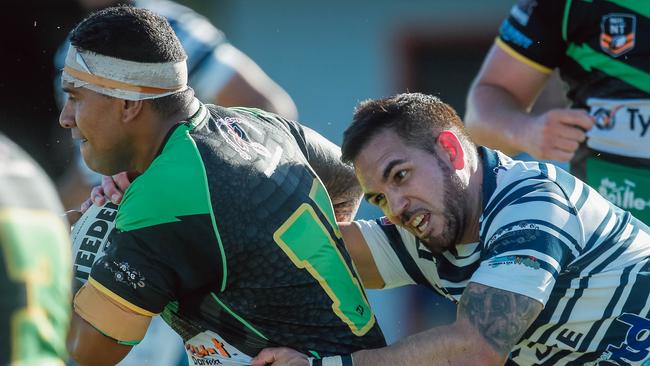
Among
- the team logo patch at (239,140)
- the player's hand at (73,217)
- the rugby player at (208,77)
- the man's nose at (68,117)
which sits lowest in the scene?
the player's hand at (73,217)

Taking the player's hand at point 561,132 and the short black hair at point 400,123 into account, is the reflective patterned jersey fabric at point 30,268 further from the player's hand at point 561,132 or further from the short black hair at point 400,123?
the player's hand at point 561,132

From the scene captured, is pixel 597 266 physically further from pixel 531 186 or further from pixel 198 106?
pixel 198 106

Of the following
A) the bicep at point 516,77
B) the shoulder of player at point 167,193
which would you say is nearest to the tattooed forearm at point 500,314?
the shoulder of player at point 167,193

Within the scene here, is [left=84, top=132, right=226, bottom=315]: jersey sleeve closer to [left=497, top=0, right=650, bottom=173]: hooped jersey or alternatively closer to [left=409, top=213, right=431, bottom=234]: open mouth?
[left=409, top=213, right=431, bottom=234]: open mouth

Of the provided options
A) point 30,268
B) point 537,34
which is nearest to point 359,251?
point 537,34

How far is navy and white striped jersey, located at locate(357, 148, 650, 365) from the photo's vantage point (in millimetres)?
3850

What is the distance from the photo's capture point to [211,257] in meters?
3.77

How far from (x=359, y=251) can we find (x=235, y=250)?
817 millimetres

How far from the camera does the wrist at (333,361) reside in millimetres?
3863

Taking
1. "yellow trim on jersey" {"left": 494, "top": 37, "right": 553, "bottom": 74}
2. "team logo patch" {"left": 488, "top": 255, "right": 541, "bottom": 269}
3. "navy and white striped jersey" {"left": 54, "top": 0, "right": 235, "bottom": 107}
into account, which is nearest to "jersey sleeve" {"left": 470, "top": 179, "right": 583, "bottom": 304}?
"team logo patch" {"left": 488, "top": 255, "right": 541, "bottom": 269}

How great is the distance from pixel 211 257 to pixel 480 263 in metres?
0.91

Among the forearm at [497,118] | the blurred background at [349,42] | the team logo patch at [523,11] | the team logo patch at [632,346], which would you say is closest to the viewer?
the team logo patch at [632,346]

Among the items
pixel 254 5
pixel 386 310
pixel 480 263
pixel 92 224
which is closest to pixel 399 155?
pixel 480 263

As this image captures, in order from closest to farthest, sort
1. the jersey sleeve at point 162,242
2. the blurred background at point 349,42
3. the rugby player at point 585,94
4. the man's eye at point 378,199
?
the jersey sleeve at point 162,242 → the man's eye at point 378,199 → the rugby player at point 585,94 → the blurred background at point 349,42
